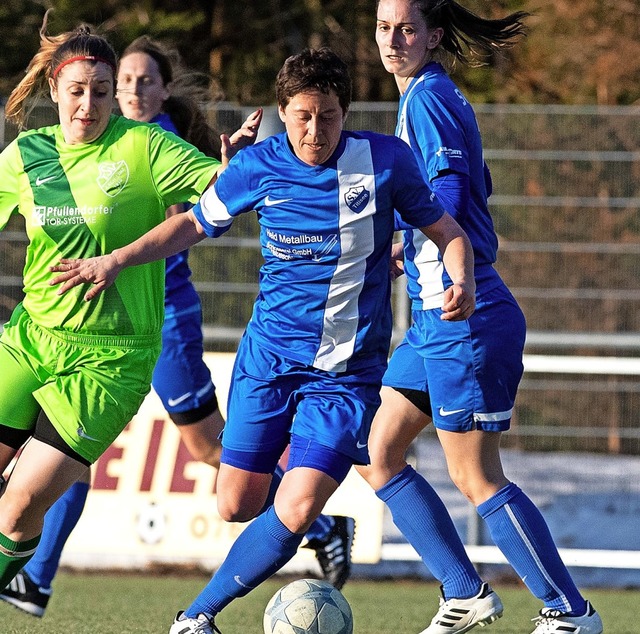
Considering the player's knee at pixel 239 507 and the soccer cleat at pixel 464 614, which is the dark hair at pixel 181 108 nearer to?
the player's knee at pixel 239 507

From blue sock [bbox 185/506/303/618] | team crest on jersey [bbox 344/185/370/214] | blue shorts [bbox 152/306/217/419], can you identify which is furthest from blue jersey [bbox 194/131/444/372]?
blue shorts [bbox 152/306/217/419]

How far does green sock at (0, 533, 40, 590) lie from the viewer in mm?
4062

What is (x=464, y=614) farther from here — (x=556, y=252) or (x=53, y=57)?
(x=556, y=252)

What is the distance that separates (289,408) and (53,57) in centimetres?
140

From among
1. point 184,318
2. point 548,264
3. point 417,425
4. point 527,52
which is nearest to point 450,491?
point 548,264

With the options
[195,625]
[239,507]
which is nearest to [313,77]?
[239,507]

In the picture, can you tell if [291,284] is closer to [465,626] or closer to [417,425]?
[417,425]

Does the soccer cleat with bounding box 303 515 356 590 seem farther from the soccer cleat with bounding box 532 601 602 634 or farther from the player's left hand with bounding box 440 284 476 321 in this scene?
the player's left hand with bounding box 440 284 476 321

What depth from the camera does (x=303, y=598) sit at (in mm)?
4145

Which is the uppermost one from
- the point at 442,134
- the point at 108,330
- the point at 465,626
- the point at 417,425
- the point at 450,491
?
the point at 442,134

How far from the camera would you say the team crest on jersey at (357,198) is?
3.86m

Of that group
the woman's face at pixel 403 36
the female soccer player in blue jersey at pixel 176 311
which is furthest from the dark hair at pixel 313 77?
the female soccer player in blue jersey at pixel 176 311

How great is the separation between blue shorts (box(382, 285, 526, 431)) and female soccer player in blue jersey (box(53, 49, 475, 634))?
0.75ft

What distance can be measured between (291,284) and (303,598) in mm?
1026
